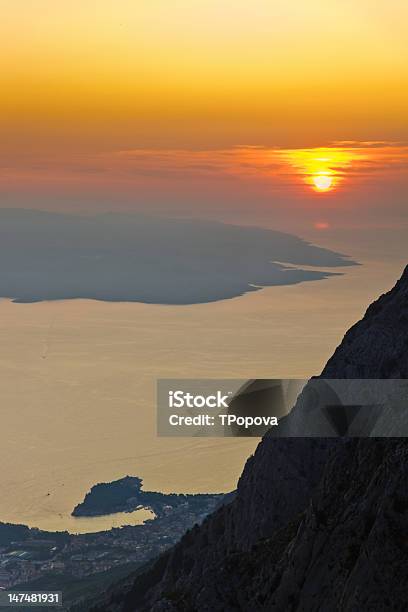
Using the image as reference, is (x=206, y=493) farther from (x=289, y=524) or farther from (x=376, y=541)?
(x=376, y=541)

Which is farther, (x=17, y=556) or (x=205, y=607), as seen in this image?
(x=17, y=556)

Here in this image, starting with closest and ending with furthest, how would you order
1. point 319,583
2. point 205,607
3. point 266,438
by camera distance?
point 319,583 → point 205,607 → point 266,438

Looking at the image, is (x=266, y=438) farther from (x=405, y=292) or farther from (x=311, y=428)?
(x=405, y=292)

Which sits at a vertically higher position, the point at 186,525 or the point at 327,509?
the point at 186,525

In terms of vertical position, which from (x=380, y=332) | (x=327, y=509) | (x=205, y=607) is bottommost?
A: (x=205, y=607)

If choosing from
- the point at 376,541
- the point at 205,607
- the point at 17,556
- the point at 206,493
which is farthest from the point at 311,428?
the point at 206,493

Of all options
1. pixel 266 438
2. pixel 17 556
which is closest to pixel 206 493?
pixel 17 556


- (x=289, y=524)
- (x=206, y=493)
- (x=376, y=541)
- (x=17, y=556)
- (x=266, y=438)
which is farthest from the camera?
(x=206, y=493)
